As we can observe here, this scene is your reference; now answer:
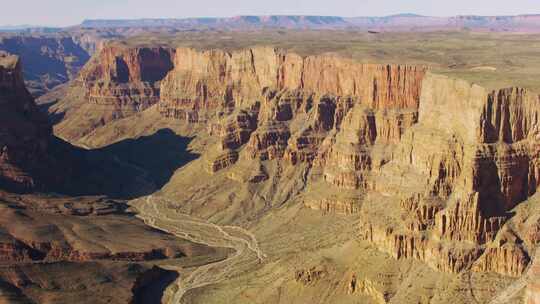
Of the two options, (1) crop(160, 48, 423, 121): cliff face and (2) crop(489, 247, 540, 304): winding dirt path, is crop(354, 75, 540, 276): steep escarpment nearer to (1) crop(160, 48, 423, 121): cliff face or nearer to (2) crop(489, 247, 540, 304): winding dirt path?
(2) crop(489, 247, 540, 304): winding dirt path

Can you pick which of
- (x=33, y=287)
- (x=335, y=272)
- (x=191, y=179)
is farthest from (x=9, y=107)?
(x=335, y=272)

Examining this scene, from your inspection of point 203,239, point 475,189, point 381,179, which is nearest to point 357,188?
point 381,179

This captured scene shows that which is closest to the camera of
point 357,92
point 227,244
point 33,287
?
point 33,287

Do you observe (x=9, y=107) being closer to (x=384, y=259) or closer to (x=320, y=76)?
(x=320, y=76)

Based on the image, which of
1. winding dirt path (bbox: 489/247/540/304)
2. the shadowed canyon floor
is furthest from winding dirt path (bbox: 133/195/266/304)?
winding dirt path (bbox: 489/247/540/304)

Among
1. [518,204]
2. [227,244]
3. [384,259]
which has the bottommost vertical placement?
[227,244]

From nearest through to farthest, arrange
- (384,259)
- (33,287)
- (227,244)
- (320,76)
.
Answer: (384,259) < (33,287) < (227,244) < (320,76)
